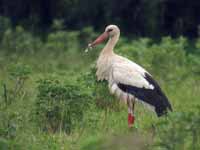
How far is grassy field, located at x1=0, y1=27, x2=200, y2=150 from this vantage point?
772 centimetres

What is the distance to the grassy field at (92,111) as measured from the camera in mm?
7723

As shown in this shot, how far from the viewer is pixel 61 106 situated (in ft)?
32.1

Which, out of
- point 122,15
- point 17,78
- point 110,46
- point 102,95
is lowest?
point 102,95

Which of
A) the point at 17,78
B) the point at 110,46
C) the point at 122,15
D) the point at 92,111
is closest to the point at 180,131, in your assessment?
the point at 92,111

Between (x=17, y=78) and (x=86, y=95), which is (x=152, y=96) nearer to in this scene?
(x=86, y=95)

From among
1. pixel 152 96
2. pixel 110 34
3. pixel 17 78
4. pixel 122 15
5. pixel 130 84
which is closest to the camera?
pixel 152 96

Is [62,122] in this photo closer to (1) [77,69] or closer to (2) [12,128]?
(2) [12,128]

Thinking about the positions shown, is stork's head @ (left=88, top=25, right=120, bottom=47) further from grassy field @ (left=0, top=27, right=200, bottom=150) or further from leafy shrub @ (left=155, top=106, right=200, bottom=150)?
leafy shrub @ (left=155, top=106, right=200, bottom=150)

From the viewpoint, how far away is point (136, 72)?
10680 mm

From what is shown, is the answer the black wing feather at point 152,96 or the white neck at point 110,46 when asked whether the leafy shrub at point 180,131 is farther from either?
the white neck at point 110,46

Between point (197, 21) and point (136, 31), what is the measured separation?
1756 mm

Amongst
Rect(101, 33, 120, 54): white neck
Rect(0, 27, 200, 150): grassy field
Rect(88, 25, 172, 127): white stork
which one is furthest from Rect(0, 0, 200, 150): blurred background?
Rect(101, 33, 120, 54): white neck

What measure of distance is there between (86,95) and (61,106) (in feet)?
1.02

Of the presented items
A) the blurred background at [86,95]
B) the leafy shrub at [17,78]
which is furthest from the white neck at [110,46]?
the leafy shrub at [17,78]
